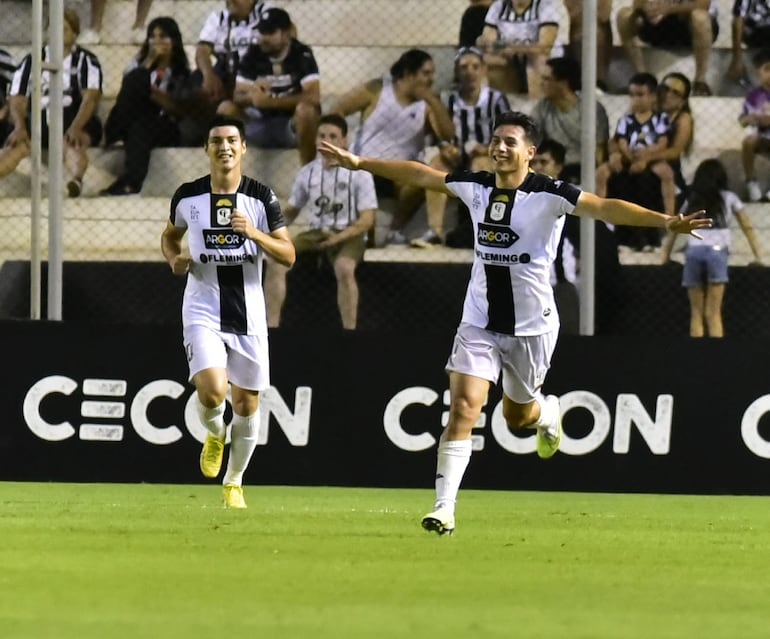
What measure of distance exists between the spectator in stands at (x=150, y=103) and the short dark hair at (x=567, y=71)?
3262 mm

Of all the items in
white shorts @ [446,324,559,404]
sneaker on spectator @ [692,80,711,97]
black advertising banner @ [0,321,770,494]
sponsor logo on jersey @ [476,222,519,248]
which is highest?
sneaker on spectator @ [692,80,711,97]

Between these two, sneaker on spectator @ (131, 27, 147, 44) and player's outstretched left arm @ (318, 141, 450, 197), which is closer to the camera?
player's outstretched left arm @ (318, 141, 450, 197)

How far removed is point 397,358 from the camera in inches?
526

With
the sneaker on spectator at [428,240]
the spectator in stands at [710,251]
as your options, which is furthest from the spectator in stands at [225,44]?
the spectator in stands at [710,251]

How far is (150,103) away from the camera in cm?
1537

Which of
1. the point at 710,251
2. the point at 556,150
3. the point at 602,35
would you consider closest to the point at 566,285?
the point at 556,150

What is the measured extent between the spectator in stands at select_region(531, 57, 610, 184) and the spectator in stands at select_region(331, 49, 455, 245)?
Answer: 86 cm

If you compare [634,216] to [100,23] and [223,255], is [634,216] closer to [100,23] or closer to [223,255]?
[223,255]

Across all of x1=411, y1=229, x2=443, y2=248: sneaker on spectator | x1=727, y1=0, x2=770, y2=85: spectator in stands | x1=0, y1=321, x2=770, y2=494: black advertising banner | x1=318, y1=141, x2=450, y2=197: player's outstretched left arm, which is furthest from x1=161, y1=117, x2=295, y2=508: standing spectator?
x1=727, y1=0, x2=770, y2=85: spectator in stands

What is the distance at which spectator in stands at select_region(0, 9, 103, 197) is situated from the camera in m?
14.8

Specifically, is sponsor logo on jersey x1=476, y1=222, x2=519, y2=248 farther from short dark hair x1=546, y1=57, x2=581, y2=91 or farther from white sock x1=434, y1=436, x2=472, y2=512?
short dark hair x1=546, y1=57, x2=581, y2=91

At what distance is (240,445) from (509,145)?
9.64 feet

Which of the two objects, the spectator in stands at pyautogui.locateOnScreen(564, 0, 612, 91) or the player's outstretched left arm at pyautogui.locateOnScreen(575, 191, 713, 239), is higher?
the spectator in stands at pyautogui.locateOnScreen(564, 0, 612, 91)

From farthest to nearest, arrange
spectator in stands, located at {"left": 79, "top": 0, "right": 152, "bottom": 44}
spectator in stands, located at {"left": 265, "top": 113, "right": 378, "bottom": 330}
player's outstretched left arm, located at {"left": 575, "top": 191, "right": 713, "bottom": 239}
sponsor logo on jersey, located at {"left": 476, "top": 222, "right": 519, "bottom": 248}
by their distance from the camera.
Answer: spectator in stands, located at {"left": 79, "top": 0, "right": 152, "bottom": 44}, spectator in stands, located at {"left": 265, "top": 113, "right": 378, "bottom": 330}, sponsor logo on jersey, located at {"left": 476, "top": 222, "right": 519, "bottom": 248}, player's outstretched left arm, located at {"left": 575, "top": 191, "right": 713, "bottom": 239}
